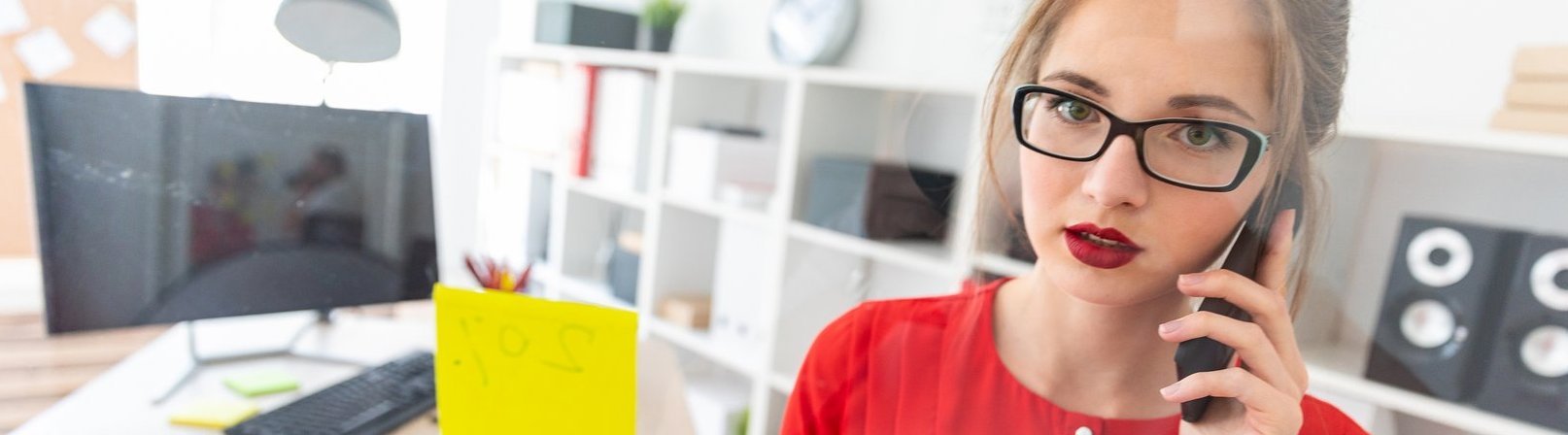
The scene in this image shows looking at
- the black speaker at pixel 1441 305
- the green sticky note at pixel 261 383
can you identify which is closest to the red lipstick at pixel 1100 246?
the black speaker at pixel 1441 305

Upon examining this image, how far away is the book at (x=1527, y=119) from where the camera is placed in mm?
294

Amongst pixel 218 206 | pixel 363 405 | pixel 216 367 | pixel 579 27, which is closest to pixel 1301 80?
pixel 579 27

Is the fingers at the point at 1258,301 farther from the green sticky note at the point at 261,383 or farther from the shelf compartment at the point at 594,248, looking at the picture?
the green sticky note at the point at 261,383

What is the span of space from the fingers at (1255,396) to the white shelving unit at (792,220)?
1.0 inches

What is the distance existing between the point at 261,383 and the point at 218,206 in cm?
28

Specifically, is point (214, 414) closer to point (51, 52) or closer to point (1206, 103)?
point (51, 52)

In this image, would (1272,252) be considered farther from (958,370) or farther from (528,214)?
(528,214)

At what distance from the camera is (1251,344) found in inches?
12.7

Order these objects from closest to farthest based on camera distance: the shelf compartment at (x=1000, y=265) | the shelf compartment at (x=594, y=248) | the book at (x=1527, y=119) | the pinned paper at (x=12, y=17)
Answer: the book at (x=1527, y=119) < the shelf compartment at (x=1000, y=265) < the pinned paper at (x=12, y=17) < the shelf compartment at (x=594, y=248)

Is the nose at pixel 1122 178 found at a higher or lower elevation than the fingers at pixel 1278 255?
higher

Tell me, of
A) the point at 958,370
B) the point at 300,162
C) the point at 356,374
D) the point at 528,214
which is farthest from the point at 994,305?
the point at 356,374

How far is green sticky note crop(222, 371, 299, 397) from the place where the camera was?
2.78 ft

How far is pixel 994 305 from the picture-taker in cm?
41

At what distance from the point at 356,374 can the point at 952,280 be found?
2.42 ft
